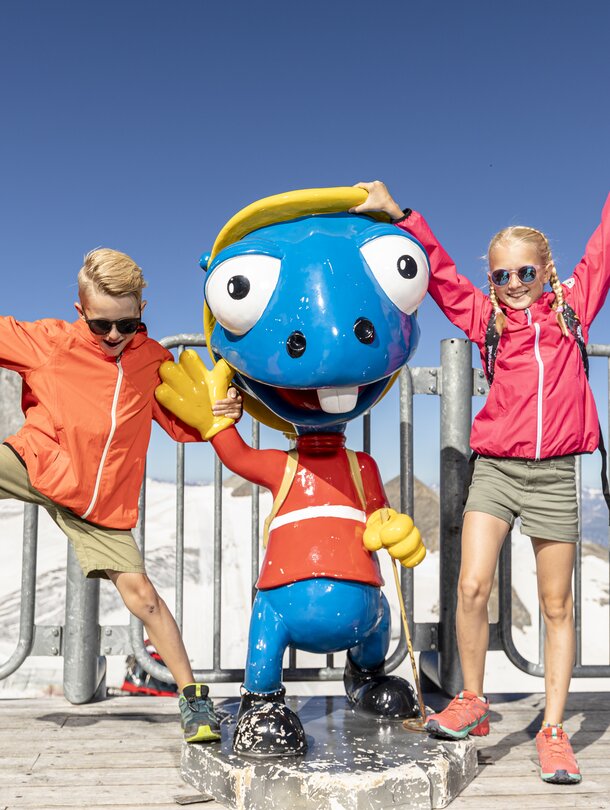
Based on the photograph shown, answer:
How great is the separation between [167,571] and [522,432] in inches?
320

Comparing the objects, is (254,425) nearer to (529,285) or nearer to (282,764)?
(529,285)

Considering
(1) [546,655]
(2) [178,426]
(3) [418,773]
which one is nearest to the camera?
(3) [418,773]

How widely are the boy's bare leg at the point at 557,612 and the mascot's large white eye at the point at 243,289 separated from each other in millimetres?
1202

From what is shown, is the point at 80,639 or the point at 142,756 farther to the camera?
the point at 80,639

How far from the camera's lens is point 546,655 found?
106 inches

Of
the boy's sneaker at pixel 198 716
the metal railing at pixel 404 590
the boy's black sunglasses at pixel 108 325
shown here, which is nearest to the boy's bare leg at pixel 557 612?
the metal railing at pixel 404 590

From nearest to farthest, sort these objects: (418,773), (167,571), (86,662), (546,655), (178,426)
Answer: (418,773)
(546,655)
(178,426)
(86,662)
(167,571)

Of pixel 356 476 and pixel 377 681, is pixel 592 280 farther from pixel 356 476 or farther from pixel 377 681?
pixel 377 681

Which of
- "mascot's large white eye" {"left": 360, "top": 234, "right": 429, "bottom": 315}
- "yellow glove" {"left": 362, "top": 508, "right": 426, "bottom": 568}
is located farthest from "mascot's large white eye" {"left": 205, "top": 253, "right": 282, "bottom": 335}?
"yellow glove" {"left": 362, "top": 508, "right": 426, "bottom": 568}

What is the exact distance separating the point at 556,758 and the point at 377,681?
631 mm

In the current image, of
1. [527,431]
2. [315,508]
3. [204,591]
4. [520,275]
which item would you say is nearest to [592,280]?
[520,275]

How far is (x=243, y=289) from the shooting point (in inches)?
95.9

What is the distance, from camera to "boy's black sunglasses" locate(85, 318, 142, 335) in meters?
2.72

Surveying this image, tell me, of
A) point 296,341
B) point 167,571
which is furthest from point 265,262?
point 167,571
